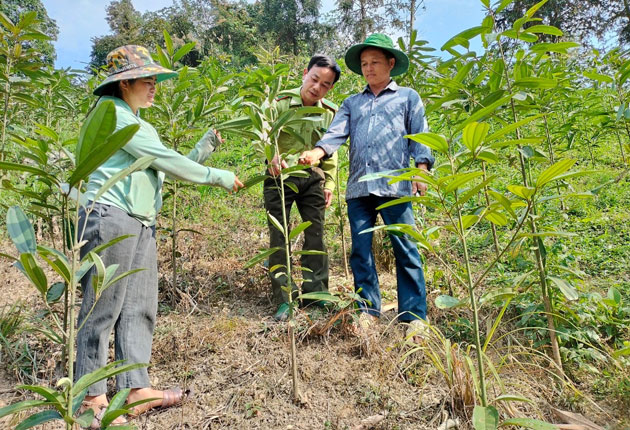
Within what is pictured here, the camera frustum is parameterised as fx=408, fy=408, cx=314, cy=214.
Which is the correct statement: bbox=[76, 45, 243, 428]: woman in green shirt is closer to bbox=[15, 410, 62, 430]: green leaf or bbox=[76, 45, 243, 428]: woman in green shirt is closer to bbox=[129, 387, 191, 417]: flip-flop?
bbox=[129, 387, 191, 417]: flip-flop

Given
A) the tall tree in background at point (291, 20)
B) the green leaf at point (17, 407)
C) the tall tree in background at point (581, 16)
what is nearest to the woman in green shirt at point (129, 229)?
the green leaf at point (17, 407)

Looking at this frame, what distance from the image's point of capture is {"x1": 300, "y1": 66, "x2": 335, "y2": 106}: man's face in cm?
266

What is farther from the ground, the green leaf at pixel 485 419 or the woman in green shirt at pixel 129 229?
the woman in green shirt at pixel 129 229

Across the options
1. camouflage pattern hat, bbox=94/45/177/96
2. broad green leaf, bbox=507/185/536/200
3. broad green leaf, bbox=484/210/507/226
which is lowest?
broad green leaf, bbox=484/210/507/226

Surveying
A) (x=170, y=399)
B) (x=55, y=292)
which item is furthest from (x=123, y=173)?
(x=170, y=399)

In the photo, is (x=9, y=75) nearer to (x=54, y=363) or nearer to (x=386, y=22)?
(x=54, y=363)

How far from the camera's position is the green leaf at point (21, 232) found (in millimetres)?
837

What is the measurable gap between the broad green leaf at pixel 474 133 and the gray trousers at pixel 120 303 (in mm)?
1375

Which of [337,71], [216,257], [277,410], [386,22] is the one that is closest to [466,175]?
[277,410]

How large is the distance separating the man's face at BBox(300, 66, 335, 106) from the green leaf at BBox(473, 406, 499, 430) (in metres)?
2.13

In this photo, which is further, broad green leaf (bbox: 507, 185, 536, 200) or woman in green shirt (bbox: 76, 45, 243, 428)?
woman in green shirt (bbox: 76, 45, 243, 428)

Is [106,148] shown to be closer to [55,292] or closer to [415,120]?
[55,292]

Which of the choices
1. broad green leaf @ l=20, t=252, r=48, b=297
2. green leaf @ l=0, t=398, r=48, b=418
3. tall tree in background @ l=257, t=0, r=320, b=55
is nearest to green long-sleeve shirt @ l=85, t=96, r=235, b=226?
broad green leaf @ l=20, t=252, r=48, b=297

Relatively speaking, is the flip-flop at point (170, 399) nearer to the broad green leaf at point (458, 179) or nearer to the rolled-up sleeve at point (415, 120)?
the broad green leaf at point (458, 179)
